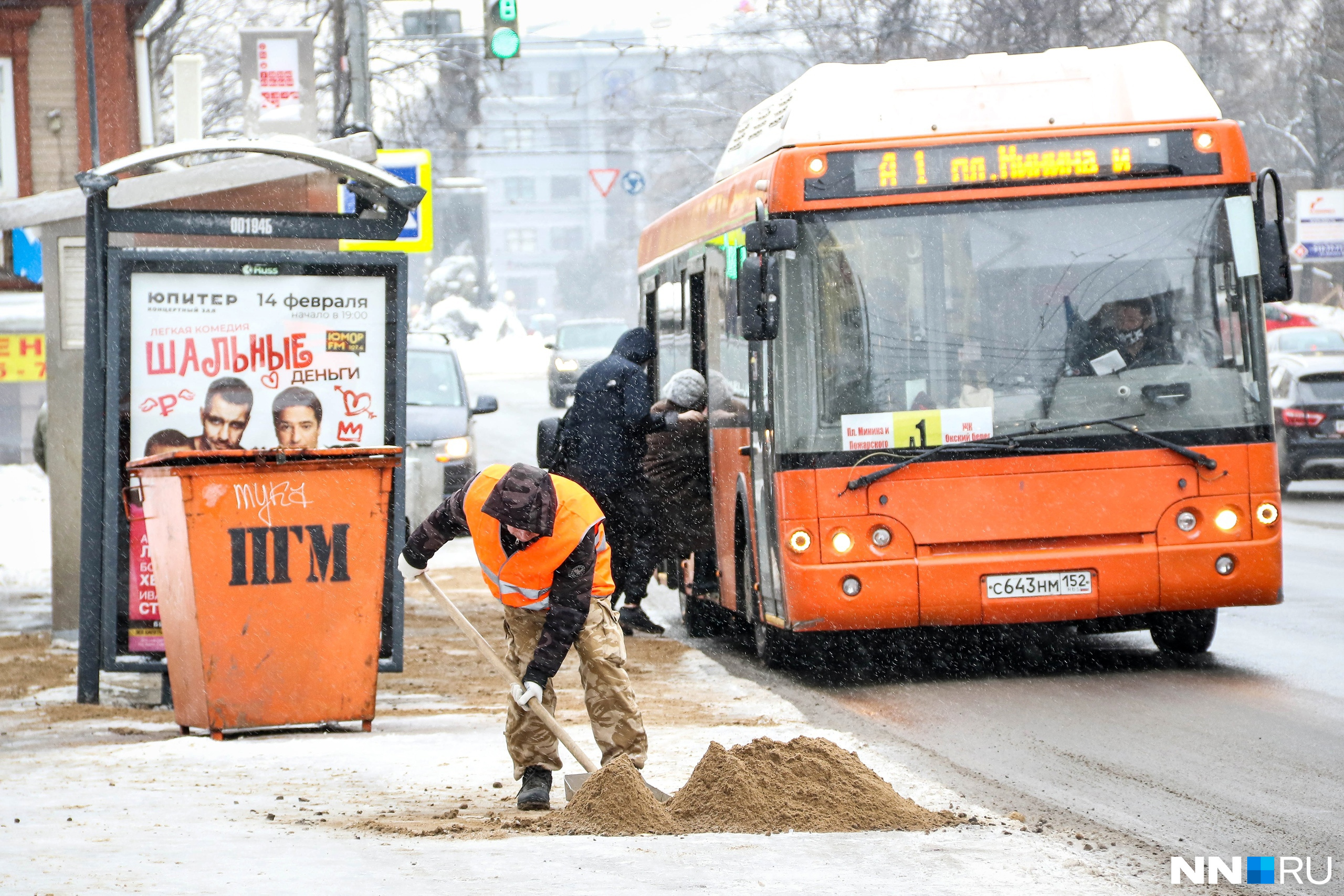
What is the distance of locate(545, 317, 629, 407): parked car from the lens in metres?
38.7

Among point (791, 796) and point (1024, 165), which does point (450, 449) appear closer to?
point (1024, 165)

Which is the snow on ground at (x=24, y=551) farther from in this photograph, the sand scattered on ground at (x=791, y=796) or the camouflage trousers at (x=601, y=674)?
the sand scattered on ground at (x=791, y=796)

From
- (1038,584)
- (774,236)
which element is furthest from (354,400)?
(1038,584)

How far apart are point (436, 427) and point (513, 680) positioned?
12.2 metres

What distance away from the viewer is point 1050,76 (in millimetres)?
9727

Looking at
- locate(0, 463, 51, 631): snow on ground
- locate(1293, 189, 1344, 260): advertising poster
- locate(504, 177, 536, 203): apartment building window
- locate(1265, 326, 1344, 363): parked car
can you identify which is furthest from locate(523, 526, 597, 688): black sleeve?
locate(504, 177, 536, 203): apartment building window

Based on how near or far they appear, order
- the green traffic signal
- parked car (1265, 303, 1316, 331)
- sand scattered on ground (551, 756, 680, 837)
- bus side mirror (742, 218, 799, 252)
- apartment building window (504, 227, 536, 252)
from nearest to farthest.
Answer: sand scattered on ground (551, 756, 680, 837), bus side mirror (742, 218, 799, 252), the green traffic signal, parked car (1265, 303, 1316, 331), apartment building window (504, 227, 536, 252)

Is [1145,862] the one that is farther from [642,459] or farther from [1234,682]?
[642,459]

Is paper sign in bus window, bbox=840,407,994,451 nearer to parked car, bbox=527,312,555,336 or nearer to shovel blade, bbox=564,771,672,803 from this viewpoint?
shovel blade, bbox=564,771,672,803

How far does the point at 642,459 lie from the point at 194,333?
3.52m

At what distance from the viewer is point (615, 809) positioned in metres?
5.80

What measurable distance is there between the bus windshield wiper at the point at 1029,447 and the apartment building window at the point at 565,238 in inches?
4208

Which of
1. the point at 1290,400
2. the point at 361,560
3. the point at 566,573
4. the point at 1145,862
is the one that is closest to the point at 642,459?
the point at 361,560

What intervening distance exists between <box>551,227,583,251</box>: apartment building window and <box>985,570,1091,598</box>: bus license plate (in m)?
107
